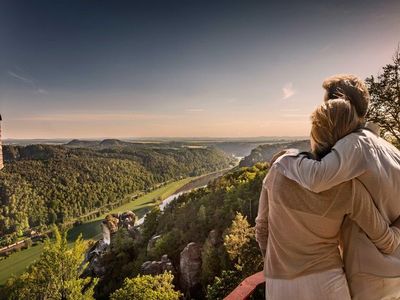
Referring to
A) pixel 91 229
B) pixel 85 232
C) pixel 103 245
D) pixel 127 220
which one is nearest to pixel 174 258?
pixel 103 245

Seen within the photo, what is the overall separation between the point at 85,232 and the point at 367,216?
66382 mm

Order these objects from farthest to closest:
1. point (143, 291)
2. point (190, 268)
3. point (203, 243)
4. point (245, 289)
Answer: point (203, 243)
point (190, 268)
point (143, 291)
point (245, 289)

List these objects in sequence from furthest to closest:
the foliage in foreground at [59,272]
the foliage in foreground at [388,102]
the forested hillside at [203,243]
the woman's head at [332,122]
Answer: the forested hillside at [203,243] < the foliage in foreground at [59,272] < the foliage in foreground at [388,102] < the woman's head at [332,122]

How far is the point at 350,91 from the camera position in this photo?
1.41 metres

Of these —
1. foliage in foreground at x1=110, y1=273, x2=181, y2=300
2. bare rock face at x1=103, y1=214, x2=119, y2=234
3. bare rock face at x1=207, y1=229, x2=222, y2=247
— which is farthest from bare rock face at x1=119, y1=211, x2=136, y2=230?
foliage in foreground at x1=110, y1=273, x2=181, y2=300

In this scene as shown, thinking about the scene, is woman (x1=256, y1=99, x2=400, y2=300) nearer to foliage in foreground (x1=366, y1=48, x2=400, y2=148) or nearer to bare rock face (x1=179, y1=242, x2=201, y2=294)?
foliage in foreground (x1=366, y1=48, x2=400, y2=148)

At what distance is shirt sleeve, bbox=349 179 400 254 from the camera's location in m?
1.26

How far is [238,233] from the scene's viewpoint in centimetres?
1652

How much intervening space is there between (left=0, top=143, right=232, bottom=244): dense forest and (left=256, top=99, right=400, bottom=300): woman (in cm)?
6867

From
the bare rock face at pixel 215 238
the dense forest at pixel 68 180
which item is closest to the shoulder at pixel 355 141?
the bare rock face at pixel 215 238

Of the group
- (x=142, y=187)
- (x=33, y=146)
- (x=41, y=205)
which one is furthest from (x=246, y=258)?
Answer: (x=33, y=146)

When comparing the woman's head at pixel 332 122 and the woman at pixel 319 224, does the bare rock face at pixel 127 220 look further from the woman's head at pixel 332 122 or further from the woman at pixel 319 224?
the woman's head at pixel 332 122

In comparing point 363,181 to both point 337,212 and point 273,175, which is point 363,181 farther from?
point 273,175

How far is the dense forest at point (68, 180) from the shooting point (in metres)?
69.1
